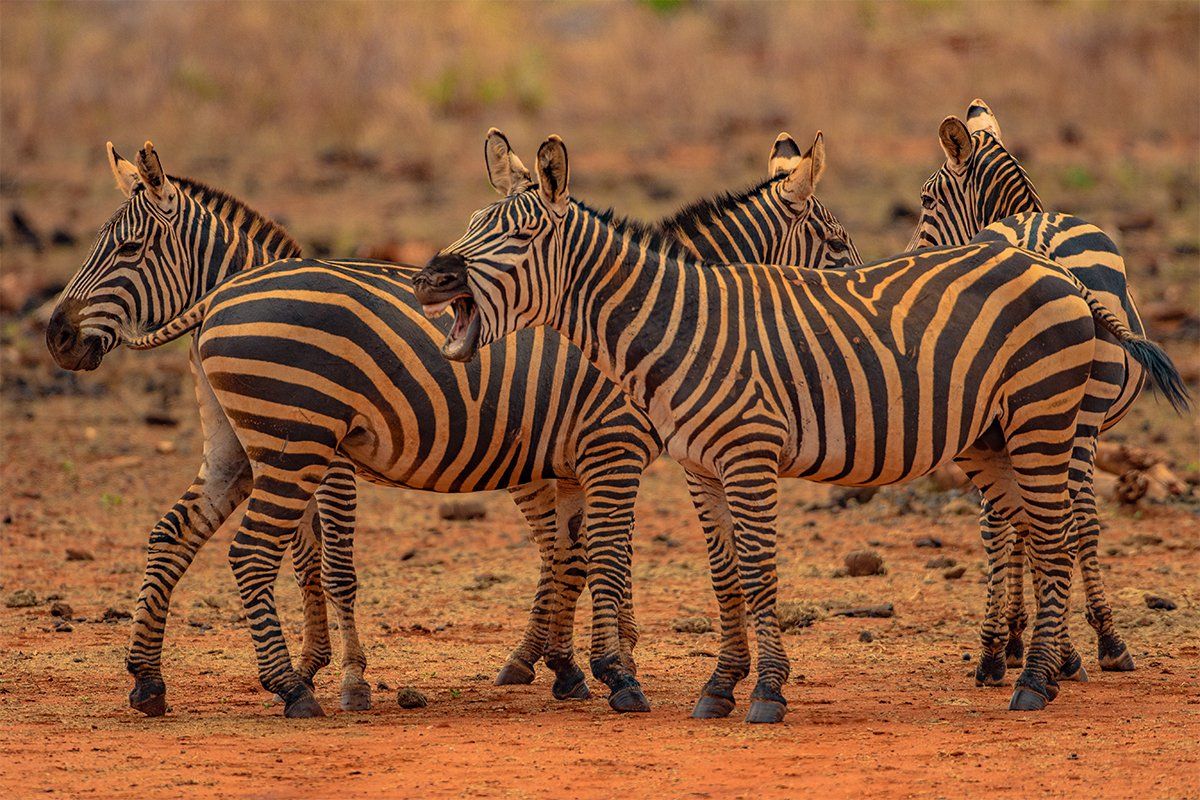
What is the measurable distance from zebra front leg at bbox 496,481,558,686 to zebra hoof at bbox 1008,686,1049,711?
235cm

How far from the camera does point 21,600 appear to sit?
10.3 meters

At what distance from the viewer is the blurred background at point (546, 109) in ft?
74.0

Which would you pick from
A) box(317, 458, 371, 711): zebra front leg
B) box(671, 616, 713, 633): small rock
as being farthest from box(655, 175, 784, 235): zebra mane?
Answer: box(671, 616, 713, 633): small rock

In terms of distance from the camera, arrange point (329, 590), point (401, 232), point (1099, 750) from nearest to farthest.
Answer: point (1099, 750)
point (329, 590)
point (401, 232)

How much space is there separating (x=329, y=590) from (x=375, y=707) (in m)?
0.62

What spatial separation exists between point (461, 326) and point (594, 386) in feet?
3.49

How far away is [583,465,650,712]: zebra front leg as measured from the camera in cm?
782

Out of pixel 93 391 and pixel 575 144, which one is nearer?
pixel 93 391

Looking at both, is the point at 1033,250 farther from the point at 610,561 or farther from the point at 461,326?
the point at 461,326

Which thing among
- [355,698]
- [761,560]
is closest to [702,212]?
[761,560]

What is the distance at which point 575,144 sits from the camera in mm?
27594

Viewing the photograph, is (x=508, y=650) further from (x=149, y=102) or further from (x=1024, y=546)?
(x=149, y=102)

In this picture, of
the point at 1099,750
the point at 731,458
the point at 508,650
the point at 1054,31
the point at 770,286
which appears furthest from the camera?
the point at 1054,31

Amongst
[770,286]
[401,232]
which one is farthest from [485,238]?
[401,232]
